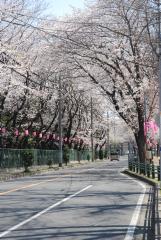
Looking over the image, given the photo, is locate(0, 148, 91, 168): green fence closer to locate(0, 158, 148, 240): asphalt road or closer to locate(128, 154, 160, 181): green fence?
locate(128, 154, 160, 181): green fence

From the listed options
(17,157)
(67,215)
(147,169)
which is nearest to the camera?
(67,215)

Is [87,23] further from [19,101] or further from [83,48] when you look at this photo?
[19,101]

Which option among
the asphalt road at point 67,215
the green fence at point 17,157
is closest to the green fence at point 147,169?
the asphalt road at point 67,215

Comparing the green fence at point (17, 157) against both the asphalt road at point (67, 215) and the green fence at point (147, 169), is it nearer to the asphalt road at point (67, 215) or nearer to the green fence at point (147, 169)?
the green fence at point (147, 169)

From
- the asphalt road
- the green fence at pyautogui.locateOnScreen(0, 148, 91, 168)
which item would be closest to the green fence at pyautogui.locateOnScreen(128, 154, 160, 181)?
the asphalt road

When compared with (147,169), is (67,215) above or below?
below

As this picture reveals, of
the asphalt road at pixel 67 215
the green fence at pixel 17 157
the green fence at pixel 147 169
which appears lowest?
the asphalt road at pixel 67 215

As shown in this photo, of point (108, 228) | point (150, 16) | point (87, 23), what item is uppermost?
point (87, 23)

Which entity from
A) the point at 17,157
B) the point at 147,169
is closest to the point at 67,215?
the point at 147,169

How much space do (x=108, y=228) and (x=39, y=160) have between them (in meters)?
42.9

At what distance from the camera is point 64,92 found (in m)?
57.5

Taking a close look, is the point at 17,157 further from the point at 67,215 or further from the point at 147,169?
the point at 67,215

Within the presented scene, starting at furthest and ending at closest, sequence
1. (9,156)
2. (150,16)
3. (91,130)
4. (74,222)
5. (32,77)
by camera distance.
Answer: (91,130) → (32,77) → (9,156) → (150,16) → (74,222)

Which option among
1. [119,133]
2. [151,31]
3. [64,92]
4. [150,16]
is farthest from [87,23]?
[119,133]
